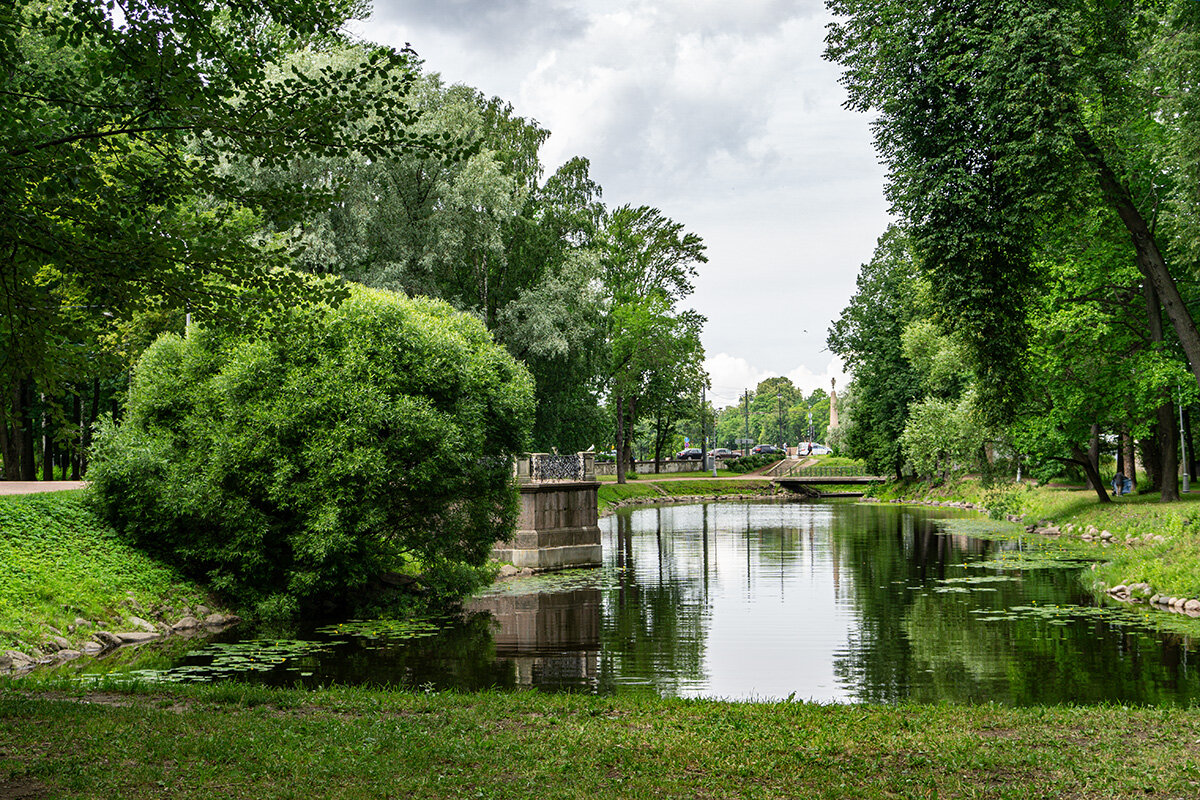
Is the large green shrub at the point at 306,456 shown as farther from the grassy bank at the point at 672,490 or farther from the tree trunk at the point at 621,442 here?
the tree trunk at the point at 621,442

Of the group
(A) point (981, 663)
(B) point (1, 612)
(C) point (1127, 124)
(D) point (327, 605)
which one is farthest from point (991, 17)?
(B) point (1, 612)

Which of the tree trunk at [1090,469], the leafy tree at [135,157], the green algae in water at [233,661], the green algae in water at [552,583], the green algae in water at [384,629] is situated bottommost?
the green algae in water at [552,583]

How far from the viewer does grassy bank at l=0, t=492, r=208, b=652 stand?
1744 cm

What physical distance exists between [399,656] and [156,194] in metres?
10.0

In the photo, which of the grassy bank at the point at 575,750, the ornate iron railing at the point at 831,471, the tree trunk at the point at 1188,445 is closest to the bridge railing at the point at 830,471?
the ornate iron railing at the point at 831,471

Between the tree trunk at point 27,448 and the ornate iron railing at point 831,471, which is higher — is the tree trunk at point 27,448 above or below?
above

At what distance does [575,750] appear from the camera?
847 centimetres

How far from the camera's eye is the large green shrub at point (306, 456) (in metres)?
20.6

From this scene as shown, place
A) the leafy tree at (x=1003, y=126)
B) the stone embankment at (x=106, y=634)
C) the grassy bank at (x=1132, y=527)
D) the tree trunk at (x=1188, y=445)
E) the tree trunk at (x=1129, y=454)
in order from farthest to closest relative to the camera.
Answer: the tree trunk at (x=1129, y=454) → the tree trunk at (x=1188, y=445) → the grassy bank at (x=1132, y=527) → the leafy tree at (x=1003, y=126) → the stone embankment at (x=106, y=634)

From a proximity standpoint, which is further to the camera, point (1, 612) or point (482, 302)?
point (482, 302)

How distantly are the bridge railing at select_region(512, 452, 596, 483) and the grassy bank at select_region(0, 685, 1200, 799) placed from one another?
19.8 m

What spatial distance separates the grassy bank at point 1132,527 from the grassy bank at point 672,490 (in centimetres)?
2430

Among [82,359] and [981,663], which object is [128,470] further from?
[981,663]

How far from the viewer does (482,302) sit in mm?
39094
